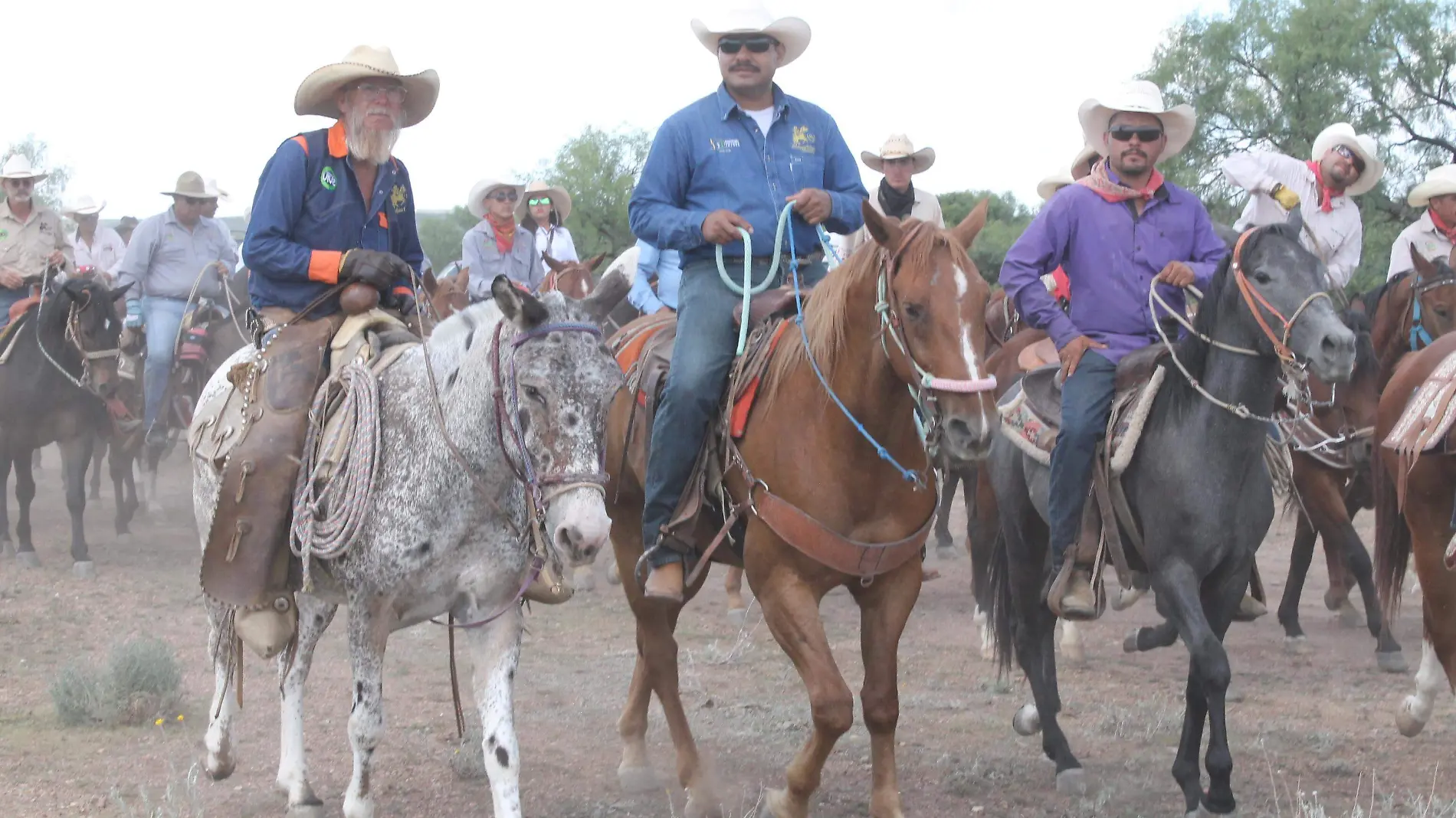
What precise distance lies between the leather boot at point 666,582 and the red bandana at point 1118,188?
2.52 m

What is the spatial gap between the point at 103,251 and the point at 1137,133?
14.6 meters

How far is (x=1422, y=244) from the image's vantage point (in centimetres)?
1076

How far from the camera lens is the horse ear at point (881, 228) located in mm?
4887

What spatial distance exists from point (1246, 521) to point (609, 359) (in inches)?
109

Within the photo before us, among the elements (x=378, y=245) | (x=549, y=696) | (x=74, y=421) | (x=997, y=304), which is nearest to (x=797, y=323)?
(x=378, y=245)

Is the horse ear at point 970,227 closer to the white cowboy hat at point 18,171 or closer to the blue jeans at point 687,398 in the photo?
the blue jeans at point 687,398

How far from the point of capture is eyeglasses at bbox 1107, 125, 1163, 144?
255 inches

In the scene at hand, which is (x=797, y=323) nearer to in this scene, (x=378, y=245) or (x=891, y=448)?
(x=891, y=448)

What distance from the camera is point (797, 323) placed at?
5.71 m

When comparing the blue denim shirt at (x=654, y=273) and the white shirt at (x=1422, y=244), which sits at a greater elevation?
the white shirt at (x=1422, y=244)

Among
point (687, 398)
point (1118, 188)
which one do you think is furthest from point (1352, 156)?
point (687, 398)

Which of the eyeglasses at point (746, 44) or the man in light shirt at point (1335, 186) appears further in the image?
the man in light shirt at point (1335, 186)

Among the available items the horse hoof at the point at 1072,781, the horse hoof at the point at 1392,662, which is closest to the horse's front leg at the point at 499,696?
the horse hoof at the point at 1072,781

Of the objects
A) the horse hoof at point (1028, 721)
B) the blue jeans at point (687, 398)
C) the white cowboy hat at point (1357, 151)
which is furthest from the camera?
the white cowboy hat at point (1357, 151)
